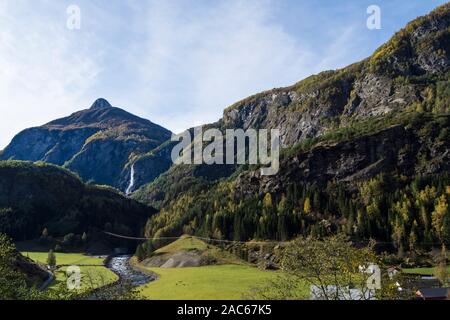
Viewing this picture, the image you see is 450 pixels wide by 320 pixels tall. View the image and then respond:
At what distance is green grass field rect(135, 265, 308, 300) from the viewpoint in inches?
4016

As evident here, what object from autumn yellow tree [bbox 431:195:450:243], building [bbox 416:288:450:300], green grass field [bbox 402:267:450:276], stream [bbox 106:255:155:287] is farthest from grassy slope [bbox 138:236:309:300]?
autumn yellow tree [bbox 431:195:450:243]

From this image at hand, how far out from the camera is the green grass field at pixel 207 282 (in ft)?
→ 335

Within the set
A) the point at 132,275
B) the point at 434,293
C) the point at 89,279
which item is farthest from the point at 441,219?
the point at 89,279

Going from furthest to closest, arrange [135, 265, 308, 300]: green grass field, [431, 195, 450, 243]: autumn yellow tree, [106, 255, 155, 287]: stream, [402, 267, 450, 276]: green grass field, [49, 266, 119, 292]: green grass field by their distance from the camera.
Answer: [431, 195, 450, 243]: autumn yellow tree < [106, 255, 155, 287]: stream < [402, 267, 450, 276]: green grass field < [135, 265, 308, 300]: green grass field < [49, 266, 119, 292]: green grass field

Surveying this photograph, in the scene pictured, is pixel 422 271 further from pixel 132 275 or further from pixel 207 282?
pixel 132 275

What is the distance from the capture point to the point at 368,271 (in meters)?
45.2

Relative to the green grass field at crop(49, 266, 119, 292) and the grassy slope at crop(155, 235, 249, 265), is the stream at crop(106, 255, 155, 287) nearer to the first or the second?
the green grass field at crop(49, 266, 119, 292)

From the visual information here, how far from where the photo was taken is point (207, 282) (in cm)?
12306

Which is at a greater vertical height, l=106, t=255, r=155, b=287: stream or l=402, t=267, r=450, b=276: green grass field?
l=402, t=267, r=450, b=276: green grass field

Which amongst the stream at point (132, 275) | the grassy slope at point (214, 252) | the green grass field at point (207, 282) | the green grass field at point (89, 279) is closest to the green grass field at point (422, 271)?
the green grass field at point (207, 282)

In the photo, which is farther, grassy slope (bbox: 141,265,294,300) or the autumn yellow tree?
the autumn yellow tree
